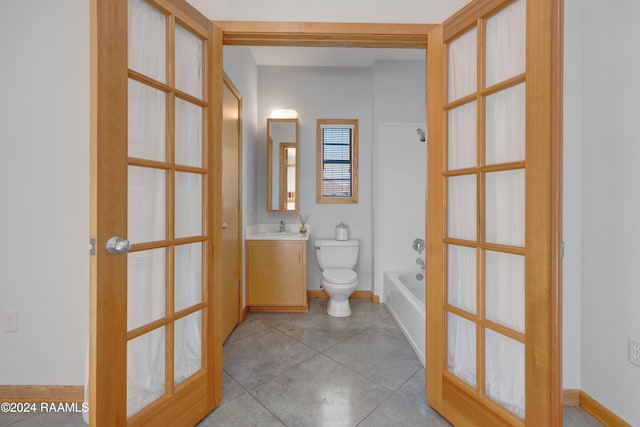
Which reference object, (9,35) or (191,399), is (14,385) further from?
(9,35)

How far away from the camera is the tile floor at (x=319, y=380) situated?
1.44 m

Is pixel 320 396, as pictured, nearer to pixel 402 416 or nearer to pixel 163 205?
pixel 402 416

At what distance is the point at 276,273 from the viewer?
291 centimetres

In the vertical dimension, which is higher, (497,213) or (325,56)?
(325,56)

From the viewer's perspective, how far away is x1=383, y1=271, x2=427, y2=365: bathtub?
6.79ft

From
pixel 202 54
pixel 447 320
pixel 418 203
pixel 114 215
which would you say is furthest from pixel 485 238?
pixel 418 203

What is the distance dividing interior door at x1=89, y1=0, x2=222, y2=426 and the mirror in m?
1.83

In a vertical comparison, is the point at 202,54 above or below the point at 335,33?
below

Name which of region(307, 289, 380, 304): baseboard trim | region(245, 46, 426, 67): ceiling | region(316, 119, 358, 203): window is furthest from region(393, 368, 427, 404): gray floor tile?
region(245, 46, 426, 67): ceiling

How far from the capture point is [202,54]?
57.1 inches

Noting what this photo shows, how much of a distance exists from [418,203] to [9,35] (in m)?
3.38
